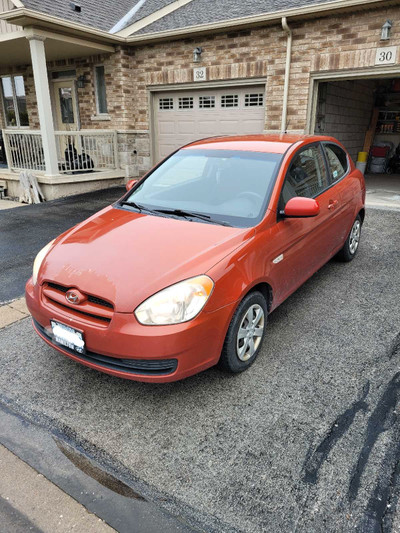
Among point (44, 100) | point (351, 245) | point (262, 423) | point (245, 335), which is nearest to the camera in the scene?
point (262, 423)

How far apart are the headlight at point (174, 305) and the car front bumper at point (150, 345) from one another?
40 mm

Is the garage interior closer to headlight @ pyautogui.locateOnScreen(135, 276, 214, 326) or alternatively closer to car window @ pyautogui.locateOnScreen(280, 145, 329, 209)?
car window @ pyautogui.locateOnScreen(280, 145, 329, 209)

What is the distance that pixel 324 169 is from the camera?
4164 millimetres

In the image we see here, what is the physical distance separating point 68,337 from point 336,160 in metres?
3.63

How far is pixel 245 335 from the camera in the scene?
9.42ft

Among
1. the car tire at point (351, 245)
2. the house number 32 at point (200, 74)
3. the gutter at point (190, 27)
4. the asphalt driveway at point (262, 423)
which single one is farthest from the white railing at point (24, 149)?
the car tire at point (351, 245)

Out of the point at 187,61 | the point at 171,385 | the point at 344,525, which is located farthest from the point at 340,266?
the point at 187,61

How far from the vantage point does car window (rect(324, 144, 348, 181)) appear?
4.37m

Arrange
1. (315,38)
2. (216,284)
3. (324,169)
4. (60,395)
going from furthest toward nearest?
(315,38), (324,169), (60,395), (216,284)

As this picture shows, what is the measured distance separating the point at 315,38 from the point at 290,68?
73 centimetres

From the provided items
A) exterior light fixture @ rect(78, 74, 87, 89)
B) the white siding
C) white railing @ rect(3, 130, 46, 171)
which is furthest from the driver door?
exterior light fixture @ rect(78, 74, 87, 89)

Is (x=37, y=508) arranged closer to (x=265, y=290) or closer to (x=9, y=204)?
(x=265, y=290)

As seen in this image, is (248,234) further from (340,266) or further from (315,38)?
(315,38)

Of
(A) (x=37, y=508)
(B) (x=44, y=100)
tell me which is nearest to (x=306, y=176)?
(A) (x=37, y=508)
